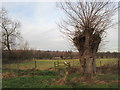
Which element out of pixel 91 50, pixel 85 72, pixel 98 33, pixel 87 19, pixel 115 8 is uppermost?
pixel 115 8

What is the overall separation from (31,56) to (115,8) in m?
32.5

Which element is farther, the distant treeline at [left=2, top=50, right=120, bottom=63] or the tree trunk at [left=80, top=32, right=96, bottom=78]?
the distant treeline at [left=2, top=50, right=120, bottom=63]

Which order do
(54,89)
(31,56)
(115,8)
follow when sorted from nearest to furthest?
(54,89) < (115,8) < (31,56)

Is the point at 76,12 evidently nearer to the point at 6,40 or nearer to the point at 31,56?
the point at 31,56

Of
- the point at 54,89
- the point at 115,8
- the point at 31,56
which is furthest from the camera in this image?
the point at 31,56

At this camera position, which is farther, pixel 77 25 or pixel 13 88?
pixel 77 25

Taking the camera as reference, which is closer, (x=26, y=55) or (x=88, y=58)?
(x=88, y=58)

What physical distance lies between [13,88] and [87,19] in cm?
1076

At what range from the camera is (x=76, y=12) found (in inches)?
741

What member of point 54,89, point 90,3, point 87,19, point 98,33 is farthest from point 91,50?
point 54,89

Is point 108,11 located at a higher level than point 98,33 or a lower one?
higher

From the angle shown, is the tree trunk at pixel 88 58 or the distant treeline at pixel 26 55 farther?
the distant treeline at pixel 26 55

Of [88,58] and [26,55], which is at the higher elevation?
[88,58]

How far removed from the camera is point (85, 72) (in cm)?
1850
